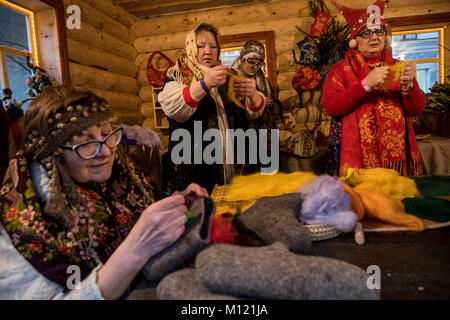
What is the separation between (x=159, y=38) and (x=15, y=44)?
9.31ft

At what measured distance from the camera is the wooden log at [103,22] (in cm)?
424

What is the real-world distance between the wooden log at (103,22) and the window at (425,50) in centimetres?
492

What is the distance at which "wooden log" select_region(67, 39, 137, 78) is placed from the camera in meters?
4.02

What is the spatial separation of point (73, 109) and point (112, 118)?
0.14 m

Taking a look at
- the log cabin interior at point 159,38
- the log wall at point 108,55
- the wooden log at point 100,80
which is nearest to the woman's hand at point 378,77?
the log cabin interior at point 159,38

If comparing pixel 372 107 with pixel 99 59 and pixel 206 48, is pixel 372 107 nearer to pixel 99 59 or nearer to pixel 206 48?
pixel 206 48

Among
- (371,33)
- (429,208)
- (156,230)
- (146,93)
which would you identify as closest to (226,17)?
(146,93)

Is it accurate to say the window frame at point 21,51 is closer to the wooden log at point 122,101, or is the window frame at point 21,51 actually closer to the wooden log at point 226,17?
the wooden log at point 122,101

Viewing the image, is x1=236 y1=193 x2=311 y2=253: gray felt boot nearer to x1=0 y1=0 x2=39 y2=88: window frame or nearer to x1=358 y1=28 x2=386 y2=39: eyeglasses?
x1=358 y1=28 x2=386 y2=39: eyeglasses

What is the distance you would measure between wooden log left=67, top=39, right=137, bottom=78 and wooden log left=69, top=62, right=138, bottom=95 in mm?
83

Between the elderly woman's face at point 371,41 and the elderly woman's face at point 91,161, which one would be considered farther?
the elderly woman's face at point 371,41

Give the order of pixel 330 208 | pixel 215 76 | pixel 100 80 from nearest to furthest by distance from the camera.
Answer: pixel 330 208 → pixel 215 76 → pixel 100 80

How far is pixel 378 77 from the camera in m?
1.82

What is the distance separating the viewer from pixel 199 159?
77.6 inches
